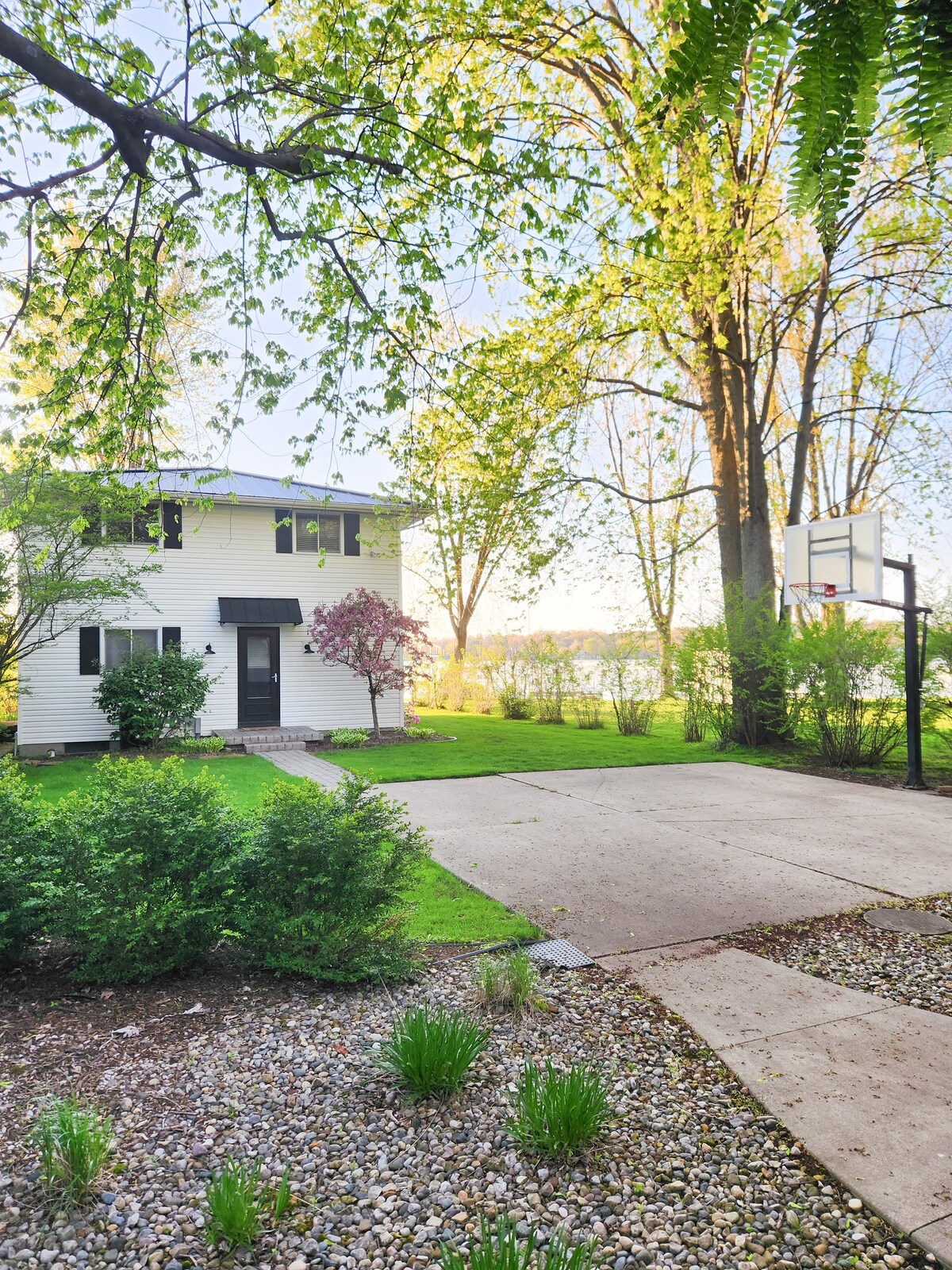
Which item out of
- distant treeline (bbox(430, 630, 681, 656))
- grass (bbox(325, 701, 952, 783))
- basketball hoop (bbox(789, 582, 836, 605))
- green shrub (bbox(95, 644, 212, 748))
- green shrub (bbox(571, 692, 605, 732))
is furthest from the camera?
green shrub (bbox(571, 692, 605, 732))

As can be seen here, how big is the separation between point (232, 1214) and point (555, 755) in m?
10.6

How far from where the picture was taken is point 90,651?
13.7m

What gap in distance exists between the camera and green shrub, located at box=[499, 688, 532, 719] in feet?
62.3

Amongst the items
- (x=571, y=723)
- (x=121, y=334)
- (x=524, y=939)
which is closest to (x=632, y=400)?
(x=571, y=723)

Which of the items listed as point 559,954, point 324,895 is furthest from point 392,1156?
point 559,954

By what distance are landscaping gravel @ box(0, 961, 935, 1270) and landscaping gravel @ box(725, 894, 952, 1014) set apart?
1.17 metres

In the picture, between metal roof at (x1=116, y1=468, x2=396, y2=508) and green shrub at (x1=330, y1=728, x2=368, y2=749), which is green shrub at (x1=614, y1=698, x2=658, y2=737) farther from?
metal roof at (x1=116, y1=468, x2=396, y2=508)

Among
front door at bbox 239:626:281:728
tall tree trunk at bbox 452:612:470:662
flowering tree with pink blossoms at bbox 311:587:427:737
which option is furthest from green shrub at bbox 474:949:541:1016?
tall tree trunk at bbox 452:612:470:662

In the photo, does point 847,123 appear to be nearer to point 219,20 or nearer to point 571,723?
point 219,20

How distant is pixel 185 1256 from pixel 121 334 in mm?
6065

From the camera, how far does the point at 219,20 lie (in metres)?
4.52

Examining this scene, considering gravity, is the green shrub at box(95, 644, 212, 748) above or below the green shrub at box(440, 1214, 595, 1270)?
above

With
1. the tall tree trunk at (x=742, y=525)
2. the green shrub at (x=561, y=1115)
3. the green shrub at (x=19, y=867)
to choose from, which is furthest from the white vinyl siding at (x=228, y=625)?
the green shrub at (x=561, y=1115)

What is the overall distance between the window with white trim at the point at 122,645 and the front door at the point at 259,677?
5.59ft
